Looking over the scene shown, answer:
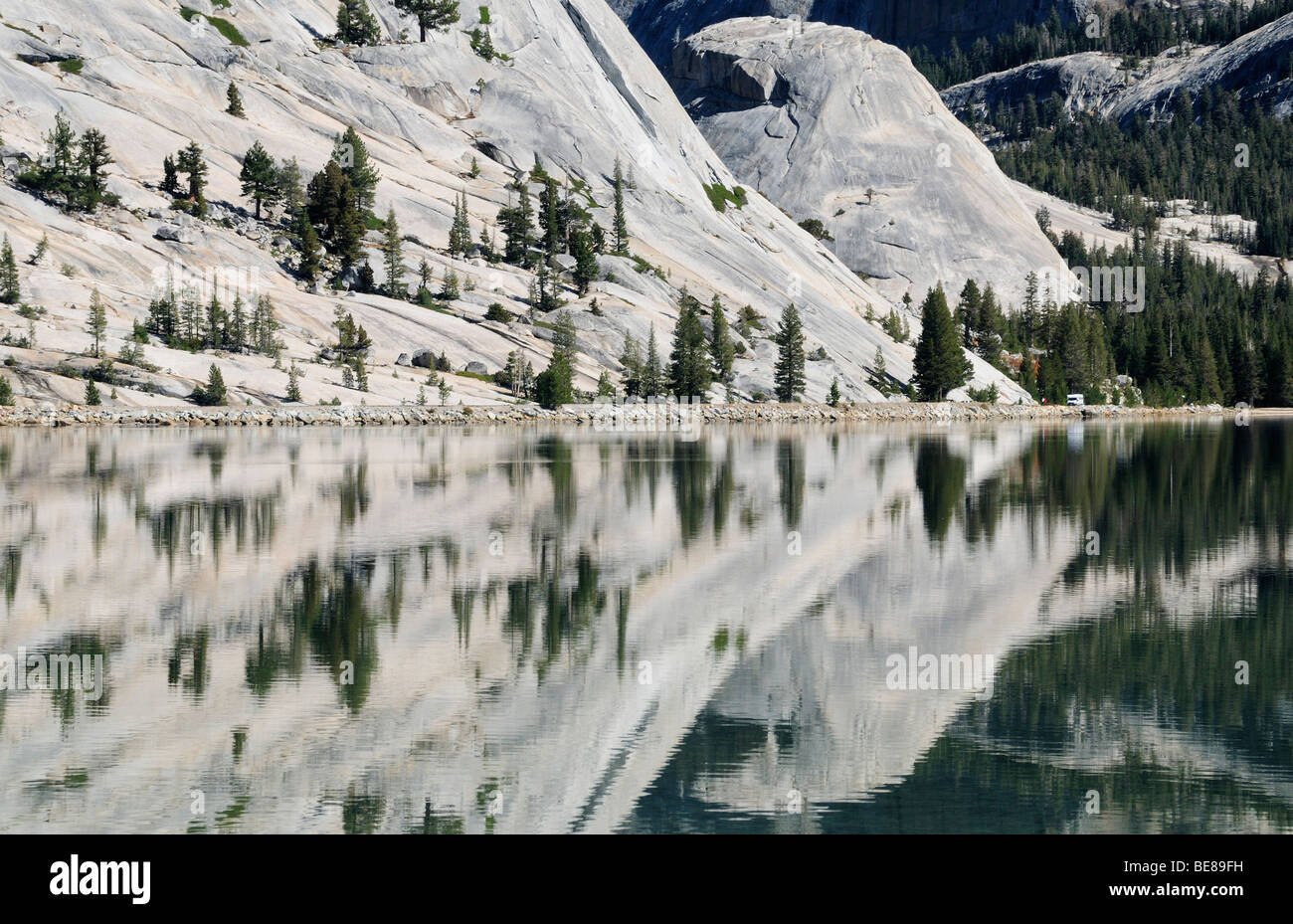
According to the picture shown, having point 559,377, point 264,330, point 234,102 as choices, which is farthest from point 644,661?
point 234,102

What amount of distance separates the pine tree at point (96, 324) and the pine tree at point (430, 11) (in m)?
84.5

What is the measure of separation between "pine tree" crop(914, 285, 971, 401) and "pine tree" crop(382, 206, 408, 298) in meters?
56.6

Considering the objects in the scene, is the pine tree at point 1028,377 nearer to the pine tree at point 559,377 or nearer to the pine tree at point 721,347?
the pine tree at point 721,347

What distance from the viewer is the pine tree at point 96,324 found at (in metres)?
108

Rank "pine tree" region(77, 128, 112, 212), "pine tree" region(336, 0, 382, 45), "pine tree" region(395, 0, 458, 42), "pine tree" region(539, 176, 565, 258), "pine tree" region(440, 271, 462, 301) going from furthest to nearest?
"pine tree" region(395, 0, 458, 42)
"pine tree" region(336, 0, 382, 45)
"pine tree" region(539, 176, 565, 258)
"pine tree" region(440, 271, 462, 301)
"pine tree" region(77, 128, 112, 212)

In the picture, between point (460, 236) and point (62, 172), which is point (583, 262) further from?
point (62, 172)

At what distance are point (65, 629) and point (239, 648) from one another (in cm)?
378

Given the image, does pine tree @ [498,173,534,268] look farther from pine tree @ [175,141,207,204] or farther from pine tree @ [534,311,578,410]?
pine tree @ [175,141,207,204]

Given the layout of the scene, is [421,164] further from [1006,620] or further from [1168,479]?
[1006,620]

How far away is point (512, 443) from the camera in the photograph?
8638 cm

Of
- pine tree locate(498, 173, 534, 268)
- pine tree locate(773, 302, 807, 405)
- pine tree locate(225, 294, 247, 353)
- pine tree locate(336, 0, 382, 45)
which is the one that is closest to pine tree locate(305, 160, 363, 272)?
pine tree locate(225, 294, 247, 353)

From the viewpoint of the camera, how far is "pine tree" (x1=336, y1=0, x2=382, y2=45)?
589 feet

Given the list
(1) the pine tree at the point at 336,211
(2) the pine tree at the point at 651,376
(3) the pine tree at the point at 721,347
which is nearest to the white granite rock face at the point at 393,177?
(3) the pine tree at the point at 721,347

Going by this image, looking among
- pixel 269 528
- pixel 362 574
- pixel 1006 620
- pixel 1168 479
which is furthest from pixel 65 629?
pixel 1168 479
